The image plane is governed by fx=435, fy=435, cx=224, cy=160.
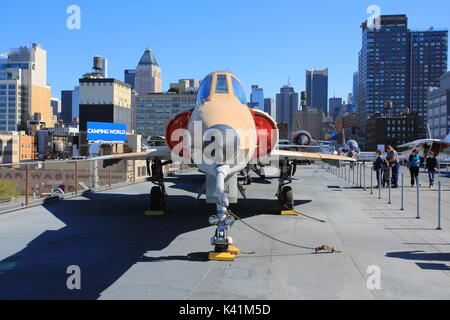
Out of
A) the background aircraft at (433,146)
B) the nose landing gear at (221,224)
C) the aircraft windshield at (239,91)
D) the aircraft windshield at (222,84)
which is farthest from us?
the background aircraft at (433,146)

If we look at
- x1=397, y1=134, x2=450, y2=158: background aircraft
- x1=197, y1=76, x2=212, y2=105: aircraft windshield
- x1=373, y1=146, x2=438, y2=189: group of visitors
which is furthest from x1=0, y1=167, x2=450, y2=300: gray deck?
x1=397, y1=134, x2=450, y2=158: background aircraft

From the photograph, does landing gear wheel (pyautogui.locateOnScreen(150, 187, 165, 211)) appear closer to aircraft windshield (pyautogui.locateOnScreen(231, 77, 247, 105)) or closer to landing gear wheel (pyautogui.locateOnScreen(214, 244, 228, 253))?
aircraft windshield (pyautogui.locateOnScreen(231, 77, 247, 105))

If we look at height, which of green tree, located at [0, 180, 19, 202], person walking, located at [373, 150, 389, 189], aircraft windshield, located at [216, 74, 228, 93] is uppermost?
aircraft windshield, located at [216, 74, 228, 93]

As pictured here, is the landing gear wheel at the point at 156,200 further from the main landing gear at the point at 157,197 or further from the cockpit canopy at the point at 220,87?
the cockpit canopy at the point at 220,87

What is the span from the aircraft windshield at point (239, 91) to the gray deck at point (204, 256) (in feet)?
9.82

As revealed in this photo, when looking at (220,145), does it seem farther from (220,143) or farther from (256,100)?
(256,100)

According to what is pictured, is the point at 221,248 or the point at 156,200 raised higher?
the point at 156,200

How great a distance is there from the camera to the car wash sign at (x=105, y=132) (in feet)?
205

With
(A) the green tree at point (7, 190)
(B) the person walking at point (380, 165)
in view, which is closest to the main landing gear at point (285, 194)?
(B) the person walking at point (380, 165)

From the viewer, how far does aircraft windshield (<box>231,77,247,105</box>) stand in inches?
398

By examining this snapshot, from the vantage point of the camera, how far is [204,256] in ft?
23.6

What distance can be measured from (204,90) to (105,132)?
188ft

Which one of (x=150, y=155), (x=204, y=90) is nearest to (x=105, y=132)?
(x=150, y=155)

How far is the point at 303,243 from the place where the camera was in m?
8.32
